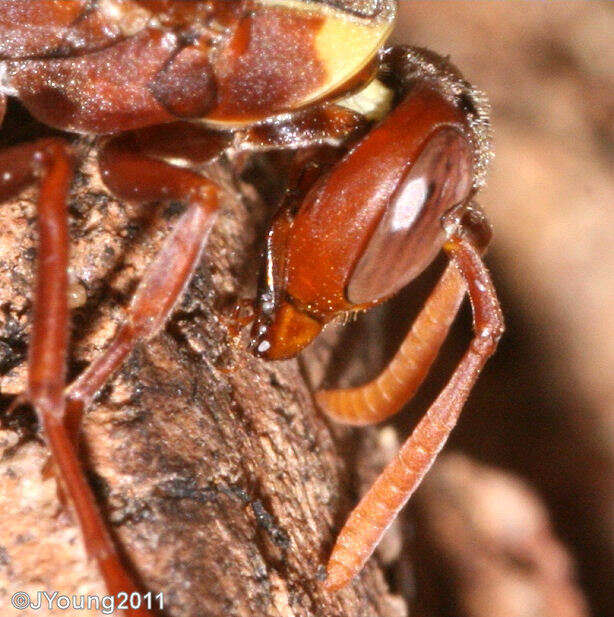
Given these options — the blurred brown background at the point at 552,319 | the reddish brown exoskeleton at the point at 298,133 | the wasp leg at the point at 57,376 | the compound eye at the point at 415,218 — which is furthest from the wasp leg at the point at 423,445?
the blurred brown background at the point at 552,319

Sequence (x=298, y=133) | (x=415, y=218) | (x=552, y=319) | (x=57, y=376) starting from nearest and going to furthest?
(x=57, y=376)
(x=415, y=218)
(x=298, y=133)
(x=552, y=319)

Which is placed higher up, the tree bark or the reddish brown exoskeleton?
the reddish brown exoskeleton

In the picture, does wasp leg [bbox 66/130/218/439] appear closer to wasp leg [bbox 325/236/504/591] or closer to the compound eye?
the compound eye

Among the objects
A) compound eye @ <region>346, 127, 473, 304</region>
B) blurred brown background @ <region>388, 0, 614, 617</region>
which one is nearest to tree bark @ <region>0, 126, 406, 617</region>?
compound eye @ <region>346, 127, 473, 304</region>

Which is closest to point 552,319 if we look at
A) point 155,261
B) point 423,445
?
point 423,445

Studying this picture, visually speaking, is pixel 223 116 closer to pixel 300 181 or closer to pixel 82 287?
pixel 300 181

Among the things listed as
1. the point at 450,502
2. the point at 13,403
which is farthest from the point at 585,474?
the point at 13,403

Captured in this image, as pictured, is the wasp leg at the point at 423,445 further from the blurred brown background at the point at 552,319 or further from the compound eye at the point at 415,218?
the blurred brown background at the point at 552,319

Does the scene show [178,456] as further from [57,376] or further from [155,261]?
[155,261]
